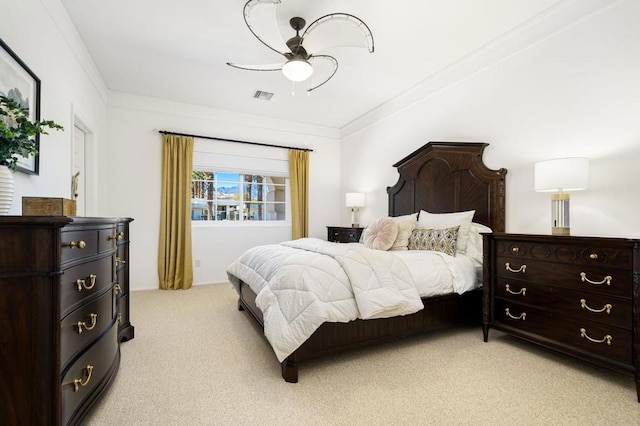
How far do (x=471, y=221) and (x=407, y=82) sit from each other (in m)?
1.94

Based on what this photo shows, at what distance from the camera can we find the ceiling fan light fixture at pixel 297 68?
2.57 metres

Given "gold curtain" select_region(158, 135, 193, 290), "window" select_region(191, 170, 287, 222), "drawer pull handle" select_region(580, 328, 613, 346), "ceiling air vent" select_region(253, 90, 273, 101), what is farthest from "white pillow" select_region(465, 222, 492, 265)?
"gold curtain" select_region(158, 135, 193, 290)

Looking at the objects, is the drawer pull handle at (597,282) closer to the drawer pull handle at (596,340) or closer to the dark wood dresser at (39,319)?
the drawer pull handle at (596,340)

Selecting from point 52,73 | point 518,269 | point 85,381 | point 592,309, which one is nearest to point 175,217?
point 52,73

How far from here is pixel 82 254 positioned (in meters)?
1.37

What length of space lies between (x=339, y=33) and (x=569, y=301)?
8.89 feet

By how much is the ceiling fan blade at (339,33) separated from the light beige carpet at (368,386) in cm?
245

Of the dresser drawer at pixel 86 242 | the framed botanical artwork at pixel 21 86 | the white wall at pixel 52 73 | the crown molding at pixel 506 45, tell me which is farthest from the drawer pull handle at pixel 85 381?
the crown molding at pixel 506 45

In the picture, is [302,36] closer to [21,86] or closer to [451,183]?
[21,86]

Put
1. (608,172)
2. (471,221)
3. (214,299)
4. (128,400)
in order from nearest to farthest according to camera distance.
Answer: (128,400)
(608,172)
(471,221)
(214,299)

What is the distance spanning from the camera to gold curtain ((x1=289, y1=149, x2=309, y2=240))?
17.3ft

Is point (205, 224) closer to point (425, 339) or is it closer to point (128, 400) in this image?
point (128, 400)

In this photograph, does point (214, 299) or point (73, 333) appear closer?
point (73, 333)

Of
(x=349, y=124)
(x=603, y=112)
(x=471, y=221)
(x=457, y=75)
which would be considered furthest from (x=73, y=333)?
(x=349, y=124)
